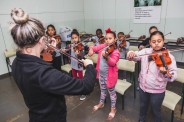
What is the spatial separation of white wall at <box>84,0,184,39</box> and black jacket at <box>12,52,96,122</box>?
412cm

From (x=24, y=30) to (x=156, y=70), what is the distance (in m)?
1.49

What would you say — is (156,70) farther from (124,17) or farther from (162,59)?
(124,17)

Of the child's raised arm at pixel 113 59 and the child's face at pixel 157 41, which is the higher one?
the child's face at pixel 157 41

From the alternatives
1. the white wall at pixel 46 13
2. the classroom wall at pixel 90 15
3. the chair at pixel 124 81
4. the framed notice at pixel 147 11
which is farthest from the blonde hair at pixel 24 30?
the framed notice at pixel 147 11

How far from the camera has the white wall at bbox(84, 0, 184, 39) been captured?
427 cm

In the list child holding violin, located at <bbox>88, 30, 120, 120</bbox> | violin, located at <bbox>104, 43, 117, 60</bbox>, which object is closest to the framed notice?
child holding violin, located at <bbox>88, 30, 120, 120</bbox>

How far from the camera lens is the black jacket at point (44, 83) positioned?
38.2 inches

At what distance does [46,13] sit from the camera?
497 centimetres

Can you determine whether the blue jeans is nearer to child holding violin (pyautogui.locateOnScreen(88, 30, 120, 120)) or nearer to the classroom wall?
child holding violin (pyautogui.locateOnScreen(88, 30, 120, 120))

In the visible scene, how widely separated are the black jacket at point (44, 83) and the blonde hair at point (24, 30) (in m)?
0.11

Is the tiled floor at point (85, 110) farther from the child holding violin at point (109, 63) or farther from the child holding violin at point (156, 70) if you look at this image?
the child holding violin at point (156, 70)

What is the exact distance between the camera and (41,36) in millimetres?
1014

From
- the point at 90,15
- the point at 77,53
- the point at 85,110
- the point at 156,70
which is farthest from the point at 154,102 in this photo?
the point at 90,15

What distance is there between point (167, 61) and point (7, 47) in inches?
164
